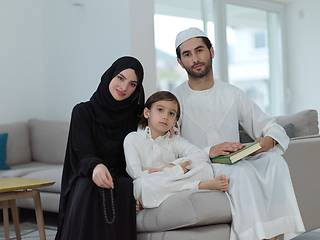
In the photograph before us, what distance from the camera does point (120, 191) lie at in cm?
194

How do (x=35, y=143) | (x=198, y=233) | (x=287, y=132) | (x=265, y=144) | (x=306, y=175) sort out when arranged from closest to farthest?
(x=198, y=233)
(x=265, y=144)
(x=306, y=175)
(x=287, y=132)
(x=35, y=143)

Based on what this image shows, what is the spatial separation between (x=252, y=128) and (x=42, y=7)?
117 inches

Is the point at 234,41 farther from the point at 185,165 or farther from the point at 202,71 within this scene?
the point at 185,165

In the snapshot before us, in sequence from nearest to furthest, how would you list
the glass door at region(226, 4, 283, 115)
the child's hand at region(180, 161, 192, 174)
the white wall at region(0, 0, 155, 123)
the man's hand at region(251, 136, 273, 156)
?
the child's hand at region(180, 161, 192, 174)
the man's hand at region(251, 136, 273, 156)
the white wall at region(0, 0, 155, 123)
the glass door at region(226, 4, 283, 115)

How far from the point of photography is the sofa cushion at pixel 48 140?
383 centimetres

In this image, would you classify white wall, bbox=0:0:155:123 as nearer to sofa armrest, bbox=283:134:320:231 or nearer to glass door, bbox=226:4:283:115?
sofa armrest, bbox=283:134:320:231

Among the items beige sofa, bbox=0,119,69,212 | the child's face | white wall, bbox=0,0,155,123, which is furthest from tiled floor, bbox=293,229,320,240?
beige sofa, bbox=0,119,69,212

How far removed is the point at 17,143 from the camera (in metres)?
3.91

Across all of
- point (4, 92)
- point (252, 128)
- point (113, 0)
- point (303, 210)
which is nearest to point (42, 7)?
point (4, 92)

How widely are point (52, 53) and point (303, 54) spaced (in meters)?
3.64

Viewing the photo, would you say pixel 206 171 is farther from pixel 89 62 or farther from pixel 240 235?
pixel 89 62

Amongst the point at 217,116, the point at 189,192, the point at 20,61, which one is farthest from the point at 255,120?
the point at 20,61

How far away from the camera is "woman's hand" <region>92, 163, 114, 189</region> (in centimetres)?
189

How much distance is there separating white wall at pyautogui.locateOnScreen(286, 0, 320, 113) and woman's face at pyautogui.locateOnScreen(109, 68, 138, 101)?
4195 mm
